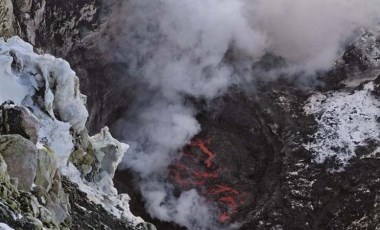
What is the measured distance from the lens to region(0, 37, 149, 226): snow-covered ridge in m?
24.5

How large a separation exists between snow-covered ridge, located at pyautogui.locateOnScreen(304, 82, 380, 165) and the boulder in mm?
68737

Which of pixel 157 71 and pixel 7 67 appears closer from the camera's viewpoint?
pixel 7 67

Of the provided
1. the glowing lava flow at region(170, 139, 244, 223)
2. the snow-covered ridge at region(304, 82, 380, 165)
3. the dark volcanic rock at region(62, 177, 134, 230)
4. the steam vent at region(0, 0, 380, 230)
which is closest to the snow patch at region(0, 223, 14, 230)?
the dark volcanic rock at region(62, 177, 134, 230)

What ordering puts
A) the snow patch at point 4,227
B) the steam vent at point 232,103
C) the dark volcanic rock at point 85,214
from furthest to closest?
the steam vent at point 232,103, the dark volcanic rock at point 85,214, the snow patch at point 4,227

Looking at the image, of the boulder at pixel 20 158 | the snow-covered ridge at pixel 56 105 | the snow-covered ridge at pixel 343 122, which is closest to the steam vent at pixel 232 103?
the snow-covered ridge at pixel 343 122

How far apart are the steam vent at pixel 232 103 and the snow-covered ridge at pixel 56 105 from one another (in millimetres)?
32997

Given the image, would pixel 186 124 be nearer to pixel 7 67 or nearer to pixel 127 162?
pixel 127 162

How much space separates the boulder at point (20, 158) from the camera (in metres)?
17.9

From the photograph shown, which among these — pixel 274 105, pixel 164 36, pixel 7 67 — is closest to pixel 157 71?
pixel 164 36

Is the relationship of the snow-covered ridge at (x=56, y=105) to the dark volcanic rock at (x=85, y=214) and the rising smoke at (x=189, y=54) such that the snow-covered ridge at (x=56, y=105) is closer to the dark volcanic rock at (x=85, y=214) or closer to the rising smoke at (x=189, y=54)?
the dark volcanic rock at (x=85, y=214)

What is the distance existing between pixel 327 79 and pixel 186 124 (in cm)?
2321

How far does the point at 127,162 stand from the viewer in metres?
88.6

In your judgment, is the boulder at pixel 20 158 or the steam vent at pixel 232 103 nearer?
the boulder at pixel 20 158

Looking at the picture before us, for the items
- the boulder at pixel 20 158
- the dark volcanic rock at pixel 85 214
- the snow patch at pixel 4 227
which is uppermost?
the dark volcanic rock at pixel 85 214
